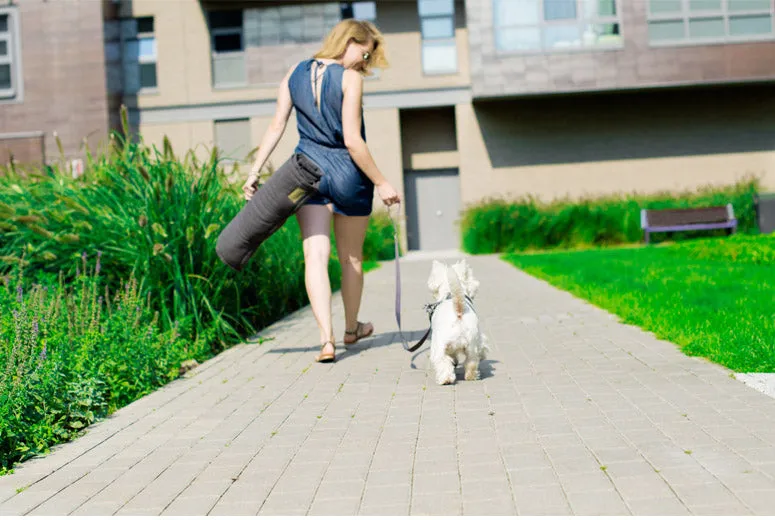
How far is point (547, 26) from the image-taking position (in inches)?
982

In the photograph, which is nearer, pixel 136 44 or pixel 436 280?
pixel 436 280

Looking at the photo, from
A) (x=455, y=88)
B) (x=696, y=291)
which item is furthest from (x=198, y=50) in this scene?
(x=696, y=291)

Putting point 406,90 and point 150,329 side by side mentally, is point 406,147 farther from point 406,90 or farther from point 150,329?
point 150,329

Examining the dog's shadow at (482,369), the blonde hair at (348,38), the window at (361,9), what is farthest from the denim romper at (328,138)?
the window at (361,9)

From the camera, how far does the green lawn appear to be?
6422 millimetres

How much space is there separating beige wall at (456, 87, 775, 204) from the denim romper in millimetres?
20343

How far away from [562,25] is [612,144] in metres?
4.24

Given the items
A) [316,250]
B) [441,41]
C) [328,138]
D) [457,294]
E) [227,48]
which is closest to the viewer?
[457,294]

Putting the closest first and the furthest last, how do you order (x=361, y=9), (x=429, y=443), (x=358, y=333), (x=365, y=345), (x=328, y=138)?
(x=429, y=443), (x=328, y=138), (x=358, y=333), (x=365, y=345), (x=361, y=9)

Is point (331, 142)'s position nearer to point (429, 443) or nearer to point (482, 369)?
point (482, 369)

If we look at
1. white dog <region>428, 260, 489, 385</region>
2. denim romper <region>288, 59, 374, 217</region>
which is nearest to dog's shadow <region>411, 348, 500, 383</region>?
white dog <region>428, 260, 489, 385</region>

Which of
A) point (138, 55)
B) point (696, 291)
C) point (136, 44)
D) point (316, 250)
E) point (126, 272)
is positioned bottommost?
point (696, 291)

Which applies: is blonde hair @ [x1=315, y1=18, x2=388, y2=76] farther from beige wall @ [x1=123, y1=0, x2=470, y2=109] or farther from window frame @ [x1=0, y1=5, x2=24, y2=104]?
window frame @ [x1=0, y1=5, x2=24, y2=104]

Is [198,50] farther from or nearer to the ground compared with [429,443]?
farther from the ground
